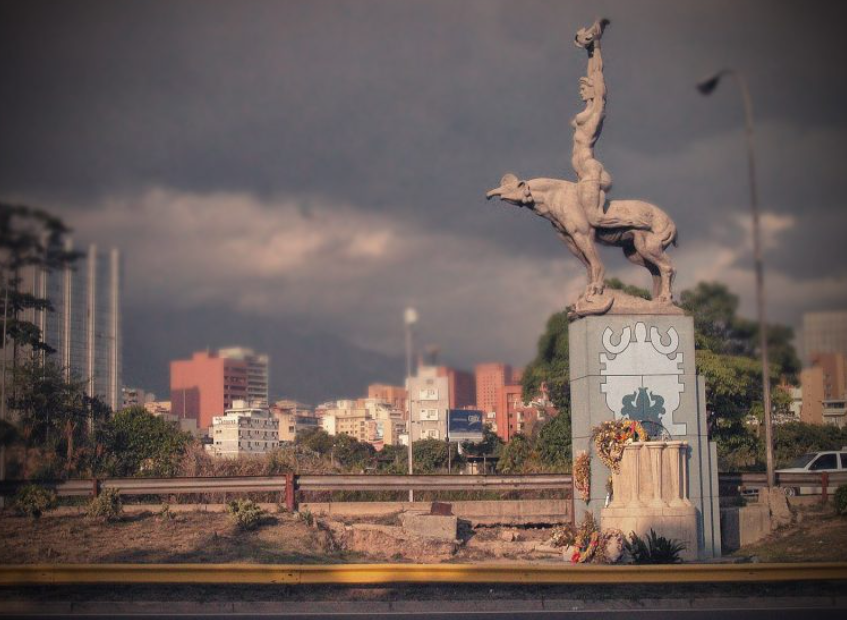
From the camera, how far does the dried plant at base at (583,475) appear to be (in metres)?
24.0

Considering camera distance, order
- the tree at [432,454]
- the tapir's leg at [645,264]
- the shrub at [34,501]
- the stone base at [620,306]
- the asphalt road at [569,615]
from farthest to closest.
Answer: the tree at [432,454] < the tapir's leg at [645,264] < the stone base at [620,306] < the shrub at [34,501] < the asphalt road at [569,615]

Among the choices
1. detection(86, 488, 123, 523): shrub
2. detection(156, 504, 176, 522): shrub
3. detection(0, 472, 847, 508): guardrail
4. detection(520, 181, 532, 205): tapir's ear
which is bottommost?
detection(156, 504, 176, 522): shrub

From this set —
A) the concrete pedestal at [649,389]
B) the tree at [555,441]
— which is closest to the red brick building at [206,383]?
the concrete pedestal at [649,389]

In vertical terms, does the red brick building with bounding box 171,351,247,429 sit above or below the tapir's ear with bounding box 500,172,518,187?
below

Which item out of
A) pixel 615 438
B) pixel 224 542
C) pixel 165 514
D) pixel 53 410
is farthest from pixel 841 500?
pixel 53 410

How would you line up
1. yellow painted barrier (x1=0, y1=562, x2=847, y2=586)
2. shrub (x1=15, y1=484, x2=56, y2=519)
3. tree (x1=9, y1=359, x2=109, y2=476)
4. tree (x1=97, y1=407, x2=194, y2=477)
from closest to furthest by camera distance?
yellow painted barrier (x1=0, y1=562, x2=847, y2=586) → tree (x1=9, y1=359, x2=109, y2=476) → shrub (x1=15, y1=484, x2=56, y2=519) → tree (x1=97, y1=407, x2=194, y2=477)

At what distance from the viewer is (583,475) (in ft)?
78.7

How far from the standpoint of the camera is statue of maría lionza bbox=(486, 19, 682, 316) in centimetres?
2475

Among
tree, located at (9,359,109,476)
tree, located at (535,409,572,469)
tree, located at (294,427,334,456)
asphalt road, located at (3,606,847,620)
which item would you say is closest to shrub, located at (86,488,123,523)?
tree, located at (9,359,109,476)

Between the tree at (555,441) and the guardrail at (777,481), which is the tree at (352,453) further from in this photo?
the guardrail at (777,481)

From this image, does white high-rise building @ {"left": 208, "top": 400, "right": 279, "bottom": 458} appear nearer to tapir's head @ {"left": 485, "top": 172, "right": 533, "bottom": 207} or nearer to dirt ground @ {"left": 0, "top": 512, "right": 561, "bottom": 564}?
dirt ground @ {"left": 0, "top": 512, "right": 561, "bottom": 564}

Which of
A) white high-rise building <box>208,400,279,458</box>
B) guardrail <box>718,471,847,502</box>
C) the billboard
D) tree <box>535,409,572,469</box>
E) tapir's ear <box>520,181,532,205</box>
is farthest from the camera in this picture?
the billboard

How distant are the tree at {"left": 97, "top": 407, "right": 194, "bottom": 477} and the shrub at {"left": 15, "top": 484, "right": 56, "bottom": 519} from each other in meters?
4.58

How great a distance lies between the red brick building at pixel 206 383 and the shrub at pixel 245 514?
3.58m
